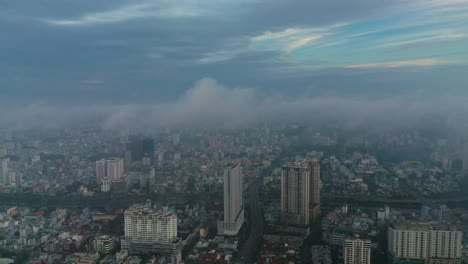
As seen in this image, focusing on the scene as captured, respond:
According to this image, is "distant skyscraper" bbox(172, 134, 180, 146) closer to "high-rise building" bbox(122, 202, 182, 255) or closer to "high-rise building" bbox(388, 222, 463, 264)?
"high-rise building" bbox(122, 202, 182, 255)

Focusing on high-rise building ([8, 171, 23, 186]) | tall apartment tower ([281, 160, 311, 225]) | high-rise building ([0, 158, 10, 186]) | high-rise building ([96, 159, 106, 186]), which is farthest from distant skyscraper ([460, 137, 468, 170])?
high-rise building ([0, 158, 10, 186])

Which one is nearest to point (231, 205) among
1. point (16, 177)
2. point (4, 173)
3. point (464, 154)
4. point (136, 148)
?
point (136, 148)

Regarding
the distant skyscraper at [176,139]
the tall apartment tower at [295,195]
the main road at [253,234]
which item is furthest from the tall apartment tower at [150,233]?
the distant skyscraper at [176,139]

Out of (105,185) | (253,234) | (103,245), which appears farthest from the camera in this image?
(105,185)

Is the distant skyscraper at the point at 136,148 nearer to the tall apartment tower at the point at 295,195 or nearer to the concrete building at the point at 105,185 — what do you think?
the concrete building at the point at 105,185

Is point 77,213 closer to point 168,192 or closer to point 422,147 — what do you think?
point 168,192

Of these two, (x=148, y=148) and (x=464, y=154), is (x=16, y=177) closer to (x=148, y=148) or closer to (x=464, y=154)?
(x=148, y=148)
